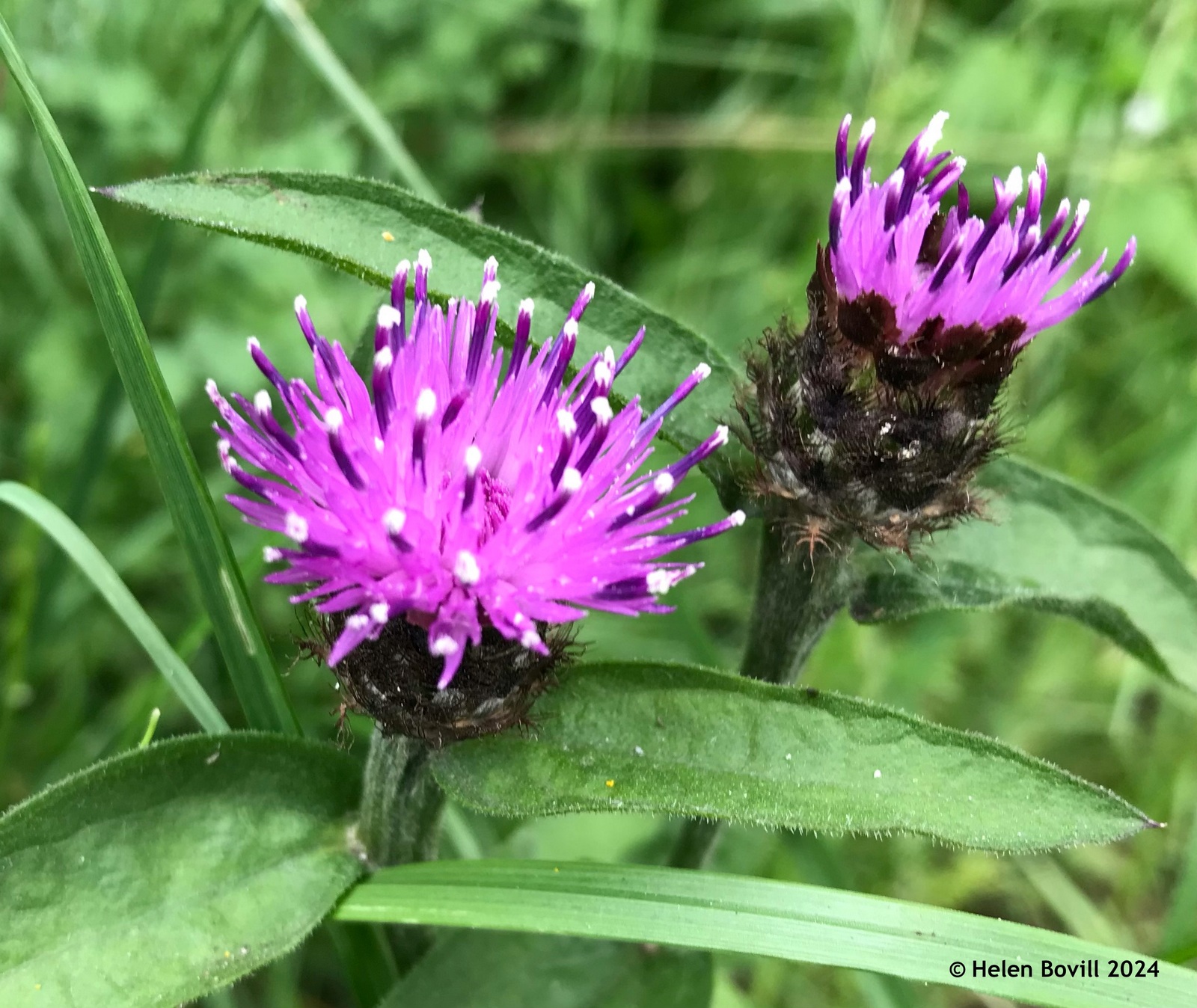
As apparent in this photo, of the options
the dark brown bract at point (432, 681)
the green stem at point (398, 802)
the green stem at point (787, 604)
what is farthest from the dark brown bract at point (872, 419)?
the green stem at point (398, 802)

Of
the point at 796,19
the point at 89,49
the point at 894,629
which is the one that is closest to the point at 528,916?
the point at 894,629

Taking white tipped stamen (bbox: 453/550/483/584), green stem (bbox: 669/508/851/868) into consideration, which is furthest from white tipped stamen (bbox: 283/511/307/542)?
green stem (bbox: 669/508/851/868)

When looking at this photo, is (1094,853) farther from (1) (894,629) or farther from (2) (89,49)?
(2) (89,49)

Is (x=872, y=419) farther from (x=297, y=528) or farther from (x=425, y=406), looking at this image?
(x=297, y=528)

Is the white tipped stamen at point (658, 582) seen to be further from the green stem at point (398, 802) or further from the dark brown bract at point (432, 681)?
the green stem at point (398, 802)

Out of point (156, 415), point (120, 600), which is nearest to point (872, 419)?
point (156, 415)

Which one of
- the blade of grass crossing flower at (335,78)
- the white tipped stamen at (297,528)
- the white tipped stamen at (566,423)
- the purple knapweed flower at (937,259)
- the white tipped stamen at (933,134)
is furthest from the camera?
the blade of grass crossing flower at (335,78)
